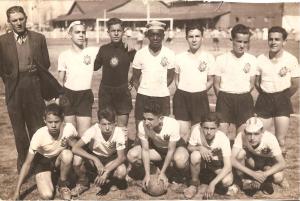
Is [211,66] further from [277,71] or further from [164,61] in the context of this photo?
[277,71]

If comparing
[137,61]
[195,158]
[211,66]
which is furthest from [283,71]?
[137,61]

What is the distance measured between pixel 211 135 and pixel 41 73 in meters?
1.68

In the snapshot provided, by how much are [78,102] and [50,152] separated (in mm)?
694

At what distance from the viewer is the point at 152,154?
3.90m

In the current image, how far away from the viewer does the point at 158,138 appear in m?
3.83

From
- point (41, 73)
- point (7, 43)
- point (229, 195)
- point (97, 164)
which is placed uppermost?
point (7, 43)

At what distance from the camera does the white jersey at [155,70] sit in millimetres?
4137

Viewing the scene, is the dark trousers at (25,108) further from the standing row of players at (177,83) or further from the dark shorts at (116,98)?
the dark shorts at (116,98)

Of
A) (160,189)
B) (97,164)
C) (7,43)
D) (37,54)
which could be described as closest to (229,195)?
(160,189)

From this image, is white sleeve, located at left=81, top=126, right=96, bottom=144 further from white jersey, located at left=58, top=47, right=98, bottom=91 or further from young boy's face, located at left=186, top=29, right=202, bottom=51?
young boy's face, located at left=186, top=29, right=202, bottom=51

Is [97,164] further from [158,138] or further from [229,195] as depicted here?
[229,195]

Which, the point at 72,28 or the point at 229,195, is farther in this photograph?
the point at 72,28

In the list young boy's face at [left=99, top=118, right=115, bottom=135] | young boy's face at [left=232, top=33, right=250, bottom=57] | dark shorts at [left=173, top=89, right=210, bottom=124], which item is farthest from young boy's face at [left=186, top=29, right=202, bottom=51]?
young boy's face at [left=99, top=118, right=115, bottom=135]

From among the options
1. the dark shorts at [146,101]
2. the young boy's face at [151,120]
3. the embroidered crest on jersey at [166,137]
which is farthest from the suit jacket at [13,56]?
the embroidered crest on jersey at [166,137]
